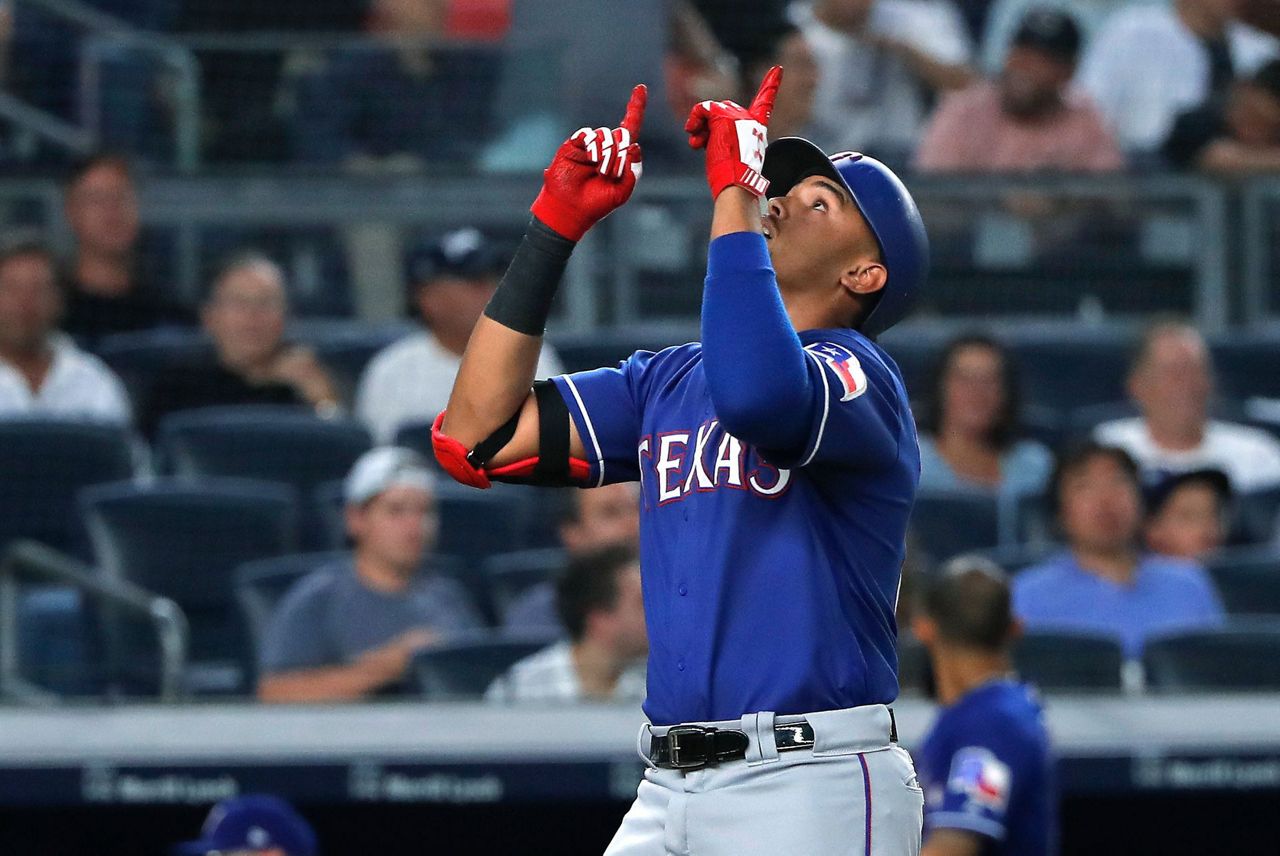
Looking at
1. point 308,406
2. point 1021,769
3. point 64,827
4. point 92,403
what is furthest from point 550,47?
point 1021,769

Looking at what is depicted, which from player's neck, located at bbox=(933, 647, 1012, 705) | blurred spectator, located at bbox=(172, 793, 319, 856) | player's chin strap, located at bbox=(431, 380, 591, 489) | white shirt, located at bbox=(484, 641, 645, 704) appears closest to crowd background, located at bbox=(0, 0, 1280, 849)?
white shirt, located at bbox=(484, 641, 645, 704)

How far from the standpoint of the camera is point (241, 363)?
613cm

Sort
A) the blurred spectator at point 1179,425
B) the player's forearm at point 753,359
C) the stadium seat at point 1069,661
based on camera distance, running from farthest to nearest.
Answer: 1. the blurred spectator at point 1179,425
2. the stadium seat at point 1069,661
3. the player's forearm at point 753,359

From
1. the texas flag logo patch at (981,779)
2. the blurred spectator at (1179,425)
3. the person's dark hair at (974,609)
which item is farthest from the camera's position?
the blurred spectator at (1179,425)

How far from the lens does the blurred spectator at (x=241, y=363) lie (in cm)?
604

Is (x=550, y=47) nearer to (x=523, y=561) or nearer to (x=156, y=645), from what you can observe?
(x=523, y=561)

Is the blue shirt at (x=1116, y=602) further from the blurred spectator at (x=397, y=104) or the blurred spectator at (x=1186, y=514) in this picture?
the blurred spectator at (x=397, y=104)

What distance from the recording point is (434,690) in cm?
467

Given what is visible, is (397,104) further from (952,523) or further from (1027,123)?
(952,523)

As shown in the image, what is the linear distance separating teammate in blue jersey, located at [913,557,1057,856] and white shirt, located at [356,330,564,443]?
2.44 metres

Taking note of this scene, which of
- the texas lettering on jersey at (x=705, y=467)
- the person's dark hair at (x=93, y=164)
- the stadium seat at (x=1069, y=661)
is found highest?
the person's dark hair at (x=93, y=164)

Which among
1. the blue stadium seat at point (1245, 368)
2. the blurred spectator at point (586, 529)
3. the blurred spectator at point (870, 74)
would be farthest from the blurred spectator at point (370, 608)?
the blurred spectator at point (870, 74)

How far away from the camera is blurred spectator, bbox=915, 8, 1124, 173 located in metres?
7.09

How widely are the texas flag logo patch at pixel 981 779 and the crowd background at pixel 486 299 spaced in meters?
1.16
